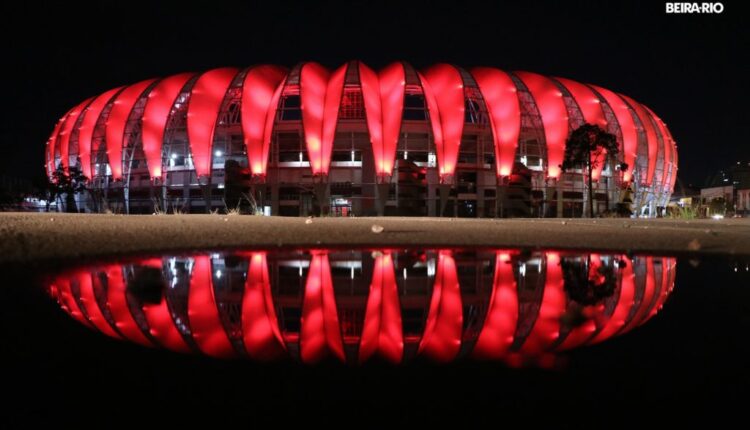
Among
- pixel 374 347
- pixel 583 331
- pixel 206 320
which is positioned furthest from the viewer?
pixel 206 320

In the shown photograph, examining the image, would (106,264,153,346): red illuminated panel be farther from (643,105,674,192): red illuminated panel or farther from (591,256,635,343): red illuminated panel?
(643,105,674,192): red illuminated panel

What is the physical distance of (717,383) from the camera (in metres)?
2.81

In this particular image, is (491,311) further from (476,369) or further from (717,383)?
Answer: (717,383)

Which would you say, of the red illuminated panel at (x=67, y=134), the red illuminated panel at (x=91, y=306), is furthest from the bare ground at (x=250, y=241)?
the red illuminated panel at (x=67, y=134)

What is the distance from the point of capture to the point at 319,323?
14.1 feet

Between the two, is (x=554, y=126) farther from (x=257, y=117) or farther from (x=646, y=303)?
(x=646, y=303)

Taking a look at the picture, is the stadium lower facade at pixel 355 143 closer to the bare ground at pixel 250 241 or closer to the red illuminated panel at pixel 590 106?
the red illuminated panel at pixel 590 106

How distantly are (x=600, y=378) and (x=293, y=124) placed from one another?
35.9 metres

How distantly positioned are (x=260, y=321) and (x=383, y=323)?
1.24 m

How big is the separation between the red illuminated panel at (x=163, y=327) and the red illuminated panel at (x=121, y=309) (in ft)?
0.39

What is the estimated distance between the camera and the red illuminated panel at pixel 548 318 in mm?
3617

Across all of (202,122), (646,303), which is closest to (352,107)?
(202,122)

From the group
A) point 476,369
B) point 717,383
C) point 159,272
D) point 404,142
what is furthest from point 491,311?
point 404,142

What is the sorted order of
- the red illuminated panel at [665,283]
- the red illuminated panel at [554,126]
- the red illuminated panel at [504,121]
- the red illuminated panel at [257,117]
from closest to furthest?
1. the red illuminated panel at [665,283]
2. the red illuminated panel at [257,117]
3. the red illuminated panel at [504,121]
4. the red illuminated panel at [554,126]
